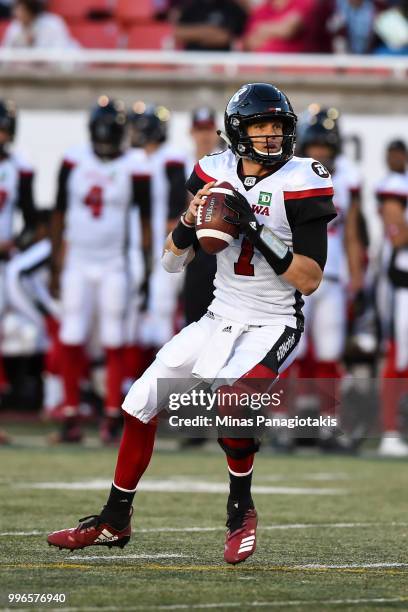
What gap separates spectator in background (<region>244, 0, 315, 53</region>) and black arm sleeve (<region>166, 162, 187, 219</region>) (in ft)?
9.43

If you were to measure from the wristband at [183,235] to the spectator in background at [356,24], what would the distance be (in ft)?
29.0

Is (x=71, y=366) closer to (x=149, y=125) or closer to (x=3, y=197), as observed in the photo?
(x=3, y=197)

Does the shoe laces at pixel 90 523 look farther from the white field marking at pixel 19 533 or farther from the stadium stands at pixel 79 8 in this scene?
the stadium stands at pixel 79 8

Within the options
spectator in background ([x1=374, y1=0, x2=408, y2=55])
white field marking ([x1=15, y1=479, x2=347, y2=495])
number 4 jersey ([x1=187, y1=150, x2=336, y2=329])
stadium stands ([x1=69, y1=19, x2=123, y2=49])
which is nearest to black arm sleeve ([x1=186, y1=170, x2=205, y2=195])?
number 4 jersey ([x1=187, y1=150, x2=336, y2=329])

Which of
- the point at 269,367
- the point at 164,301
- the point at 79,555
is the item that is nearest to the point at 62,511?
the point at 79,555

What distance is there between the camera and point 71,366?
1131 centimetres

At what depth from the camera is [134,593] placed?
473cm

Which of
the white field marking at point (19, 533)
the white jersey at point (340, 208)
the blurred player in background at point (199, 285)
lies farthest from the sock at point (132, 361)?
the white field marking at point (19, 533)

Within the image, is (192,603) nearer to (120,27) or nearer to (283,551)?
(283,551)

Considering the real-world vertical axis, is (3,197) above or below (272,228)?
below

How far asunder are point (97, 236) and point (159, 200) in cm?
80

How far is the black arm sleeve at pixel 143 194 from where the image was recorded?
448 inches

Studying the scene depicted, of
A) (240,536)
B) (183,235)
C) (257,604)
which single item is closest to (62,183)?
(183,235)

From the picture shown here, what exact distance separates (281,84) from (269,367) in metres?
8.44
